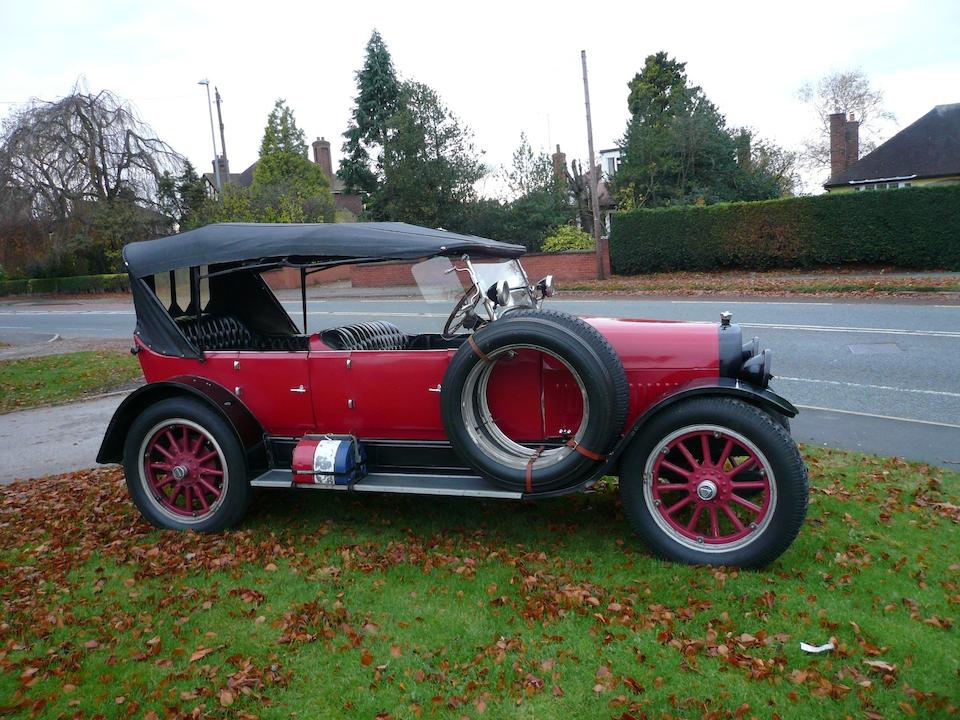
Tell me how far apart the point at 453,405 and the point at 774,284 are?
61.6 ft

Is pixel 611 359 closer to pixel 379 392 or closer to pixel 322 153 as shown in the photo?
pixel 379 392

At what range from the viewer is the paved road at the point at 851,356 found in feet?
22.6

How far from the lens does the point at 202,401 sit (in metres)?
5.36

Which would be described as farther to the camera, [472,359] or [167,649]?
[472,359]

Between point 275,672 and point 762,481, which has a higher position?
point 762,481

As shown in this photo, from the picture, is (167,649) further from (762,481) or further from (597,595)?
(762,481)

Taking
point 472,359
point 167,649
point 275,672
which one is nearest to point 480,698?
point 275,672

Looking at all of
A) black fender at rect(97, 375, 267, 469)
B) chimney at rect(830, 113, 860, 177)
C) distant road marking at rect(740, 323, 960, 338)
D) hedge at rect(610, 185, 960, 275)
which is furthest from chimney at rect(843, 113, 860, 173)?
black fender at rect(97, 375, 267, 469)

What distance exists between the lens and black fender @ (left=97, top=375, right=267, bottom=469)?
17.3 ft

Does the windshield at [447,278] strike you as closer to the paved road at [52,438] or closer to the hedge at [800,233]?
the paved road at [52,438]

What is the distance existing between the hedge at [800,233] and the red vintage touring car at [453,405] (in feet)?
68.1

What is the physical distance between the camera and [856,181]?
126 feet

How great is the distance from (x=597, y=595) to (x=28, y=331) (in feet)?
74.2

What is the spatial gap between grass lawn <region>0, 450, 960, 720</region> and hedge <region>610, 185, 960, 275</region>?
19.8 meters
